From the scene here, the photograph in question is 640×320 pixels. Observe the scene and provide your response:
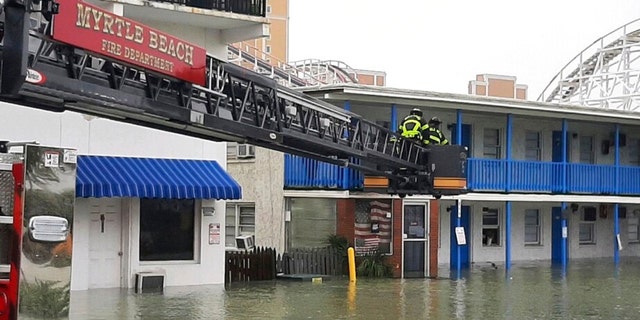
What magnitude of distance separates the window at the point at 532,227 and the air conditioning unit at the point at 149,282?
594 inches

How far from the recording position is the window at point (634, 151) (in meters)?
33.3

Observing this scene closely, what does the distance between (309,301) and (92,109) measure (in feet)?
29.4

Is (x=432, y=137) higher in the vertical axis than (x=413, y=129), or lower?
lower

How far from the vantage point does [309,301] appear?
59.7 ft

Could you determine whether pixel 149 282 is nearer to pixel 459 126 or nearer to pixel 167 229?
pixel 167 229

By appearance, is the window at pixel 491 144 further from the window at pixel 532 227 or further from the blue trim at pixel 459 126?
the window at pixel 532 227

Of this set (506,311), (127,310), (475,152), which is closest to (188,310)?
(127,310)

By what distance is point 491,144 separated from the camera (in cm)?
2967

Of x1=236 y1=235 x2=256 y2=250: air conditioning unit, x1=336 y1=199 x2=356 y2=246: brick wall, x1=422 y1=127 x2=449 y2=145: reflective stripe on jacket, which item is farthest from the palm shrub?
x1=236 y1=235 x2=256 y2=250: air conditioning unit

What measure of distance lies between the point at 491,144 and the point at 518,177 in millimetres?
2008

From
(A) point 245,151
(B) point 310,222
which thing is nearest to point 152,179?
(B) point 310,222

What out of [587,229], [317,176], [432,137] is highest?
[432,137]

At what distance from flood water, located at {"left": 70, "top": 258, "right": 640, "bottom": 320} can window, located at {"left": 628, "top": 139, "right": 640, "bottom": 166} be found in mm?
9697

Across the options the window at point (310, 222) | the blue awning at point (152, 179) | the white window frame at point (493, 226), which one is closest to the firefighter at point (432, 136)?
the blue awning at point (152, 179)
